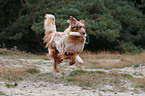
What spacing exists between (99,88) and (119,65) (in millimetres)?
5138

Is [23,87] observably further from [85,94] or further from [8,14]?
[8,14]

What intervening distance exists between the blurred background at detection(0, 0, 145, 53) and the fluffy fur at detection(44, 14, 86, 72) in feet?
27.1

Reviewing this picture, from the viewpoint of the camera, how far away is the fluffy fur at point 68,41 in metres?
7.70

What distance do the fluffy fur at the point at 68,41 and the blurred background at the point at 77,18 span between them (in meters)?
8.26

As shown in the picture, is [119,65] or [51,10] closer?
[119,65]

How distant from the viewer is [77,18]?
1886 cm

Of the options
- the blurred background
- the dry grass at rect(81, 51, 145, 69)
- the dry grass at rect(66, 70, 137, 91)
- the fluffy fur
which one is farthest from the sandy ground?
the blurred background

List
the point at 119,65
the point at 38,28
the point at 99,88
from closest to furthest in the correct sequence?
the point at 99,88, the point at 119,65, the point at 38,28

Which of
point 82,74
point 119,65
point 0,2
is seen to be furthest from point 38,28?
point 82,74

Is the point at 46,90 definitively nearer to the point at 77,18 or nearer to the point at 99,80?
the point at 99,80

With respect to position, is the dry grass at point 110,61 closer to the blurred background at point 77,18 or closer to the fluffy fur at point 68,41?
the blurred background at point 77,18

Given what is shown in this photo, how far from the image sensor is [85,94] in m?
6.50

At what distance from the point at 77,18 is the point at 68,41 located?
11242mm

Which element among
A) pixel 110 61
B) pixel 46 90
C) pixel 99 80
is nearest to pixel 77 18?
pixel 110 61
